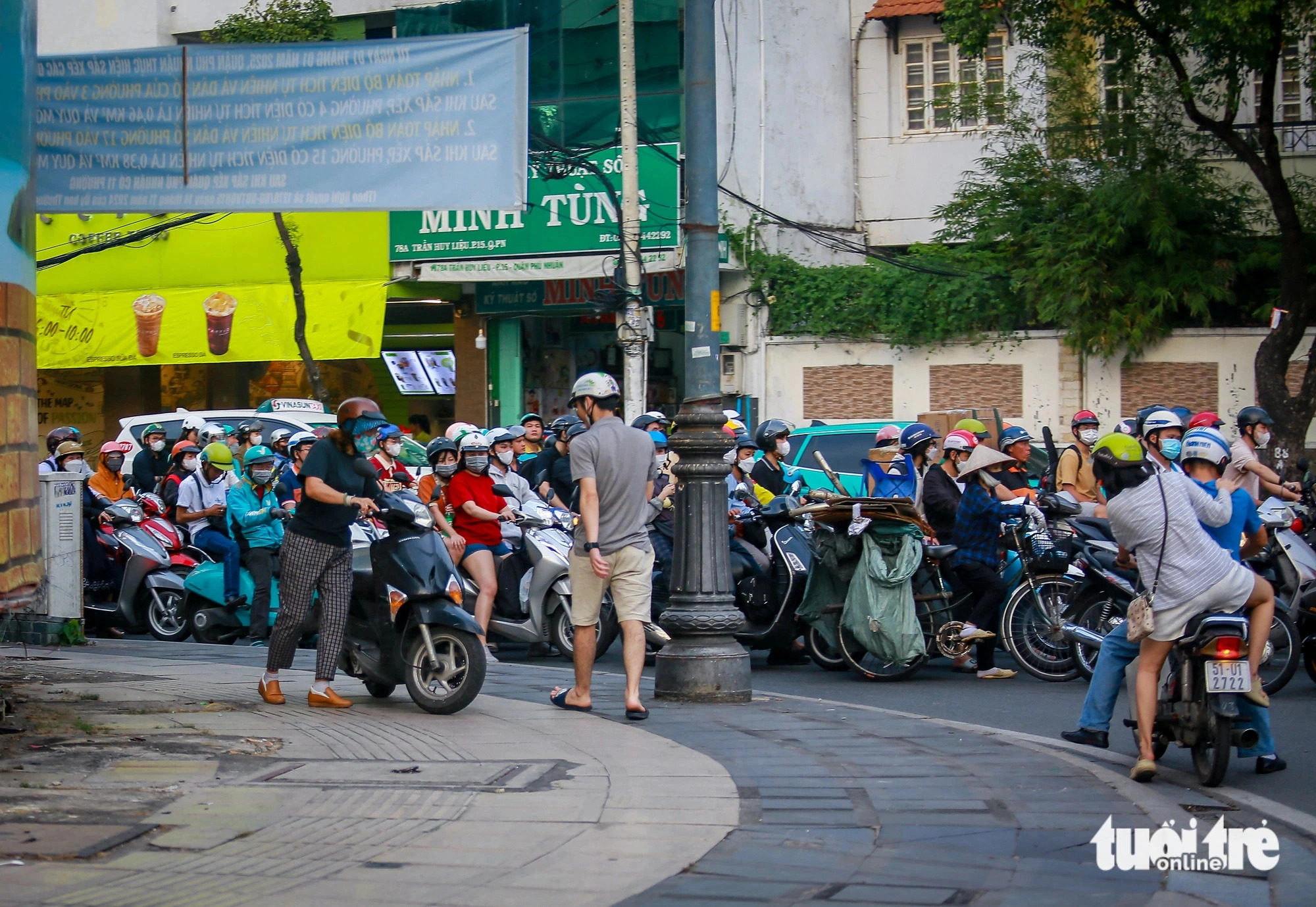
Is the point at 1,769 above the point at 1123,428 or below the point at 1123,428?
below

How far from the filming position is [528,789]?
6.56m

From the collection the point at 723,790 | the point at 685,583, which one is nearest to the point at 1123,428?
the point at 685,583

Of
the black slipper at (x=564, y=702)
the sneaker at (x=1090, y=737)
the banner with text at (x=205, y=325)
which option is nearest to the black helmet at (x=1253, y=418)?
the sneaker at (x=1090, y=737)

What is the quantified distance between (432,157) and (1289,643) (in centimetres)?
614

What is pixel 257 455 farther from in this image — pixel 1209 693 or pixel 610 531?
pixel 1209 693

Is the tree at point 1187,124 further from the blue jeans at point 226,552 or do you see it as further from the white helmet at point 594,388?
the blue jeans at point 226,552

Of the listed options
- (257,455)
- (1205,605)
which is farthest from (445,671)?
(257,455)

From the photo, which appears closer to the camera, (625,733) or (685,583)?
(625,733)

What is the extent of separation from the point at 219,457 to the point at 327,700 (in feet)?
19.0

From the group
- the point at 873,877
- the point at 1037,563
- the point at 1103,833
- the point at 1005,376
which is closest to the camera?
the point at 873,877

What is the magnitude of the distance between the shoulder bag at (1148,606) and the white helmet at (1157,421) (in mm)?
4179

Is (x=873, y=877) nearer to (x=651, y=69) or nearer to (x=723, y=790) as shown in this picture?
(x=723, y=790)

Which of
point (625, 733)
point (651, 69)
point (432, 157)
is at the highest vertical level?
point (651, 69)

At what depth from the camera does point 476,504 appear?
11.4 m
